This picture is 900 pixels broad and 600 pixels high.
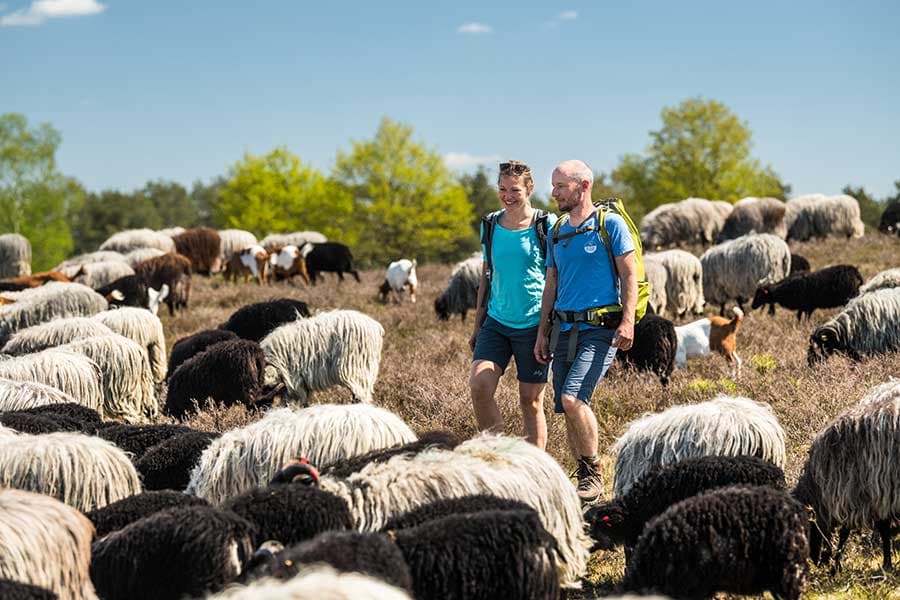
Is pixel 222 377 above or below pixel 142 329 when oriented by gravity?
below

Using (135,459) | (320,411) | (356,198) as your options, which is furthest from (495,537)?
(356,198)

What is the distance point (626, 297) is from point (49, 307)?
37.9 feet

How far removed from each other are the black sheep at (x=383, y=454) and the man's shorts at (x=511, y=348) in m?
1.08

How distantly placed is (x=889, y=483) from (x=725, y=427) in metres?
1.09

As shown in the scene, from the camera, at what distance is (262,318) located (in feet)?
40.2

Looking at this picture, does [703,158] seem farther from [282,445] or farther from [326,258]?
[282,445]

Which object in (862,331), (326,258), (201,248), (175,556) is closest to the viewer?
(175,556)

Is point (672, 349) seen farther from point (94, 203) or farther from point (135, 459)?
point (94, 203)

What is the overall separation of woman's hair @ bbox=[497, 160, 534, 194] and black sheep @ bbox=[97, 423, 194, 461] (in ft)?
9.57

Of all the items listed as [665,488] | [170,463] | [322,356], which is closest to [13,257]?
[322,356]

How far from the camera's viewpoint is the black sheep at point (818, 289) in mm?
14562

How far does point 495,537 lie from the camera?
408 centimetres

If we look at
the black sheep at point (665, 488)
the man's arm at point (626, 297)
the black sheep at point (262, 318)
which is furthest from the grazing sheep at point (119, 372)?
the black sheep at point (665, 488)

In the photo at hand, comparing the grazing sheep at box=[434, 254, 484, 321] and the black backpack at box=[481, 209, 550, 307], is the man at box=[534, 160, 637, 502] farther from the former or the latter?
the grazing sheep at box=[434, 254, 484, 321]
